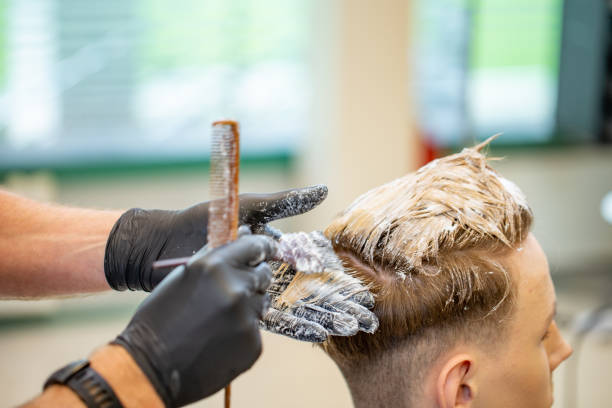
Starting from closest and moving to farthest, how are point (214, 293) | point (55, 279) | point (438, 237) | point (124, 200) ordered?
point (214, 293) → point (438, 237) → point (55, 279) → point (124, 200)

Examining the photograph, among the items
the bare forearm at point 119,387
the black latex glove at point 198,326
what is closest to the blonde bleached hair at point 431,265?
the black latex glove at point 198,326

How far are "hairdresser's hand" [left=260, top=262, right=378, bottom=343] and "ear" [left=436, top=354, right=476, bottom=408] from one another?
172mm

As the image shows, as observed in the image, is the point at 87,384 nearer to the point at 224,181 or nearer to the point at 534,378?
the point at 224,181

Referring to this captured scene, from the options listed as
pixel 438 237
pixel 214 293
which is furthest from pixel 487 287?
pixel 214 293

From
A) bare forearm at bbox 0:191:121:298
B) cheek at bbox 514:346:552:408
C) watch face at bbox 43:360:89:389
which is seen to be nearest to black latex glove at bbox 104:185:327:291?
bare forearm at bbox 0:191:121:298

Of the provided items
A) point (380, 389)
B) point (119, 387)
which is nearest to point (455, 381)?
point (380, 389)

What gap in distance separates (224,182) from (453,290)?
1.61 ft

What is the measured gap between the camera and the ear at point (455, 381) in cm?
116

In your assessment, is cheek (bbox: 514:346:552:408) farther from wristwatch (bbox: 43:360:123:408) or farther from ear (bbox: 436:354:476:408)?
wristwatch (bbox: 43:360:123:408)

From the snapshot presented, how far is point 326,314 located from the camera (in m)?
1.14

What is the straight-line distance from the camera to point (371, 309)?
1.18 metres

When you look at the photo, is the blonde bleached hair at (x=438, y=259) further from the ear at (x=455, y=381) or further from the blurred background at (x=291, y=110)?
the blurred background at (x=291, y=110)

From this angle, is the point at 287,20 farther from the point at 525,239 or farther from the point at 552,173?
the point at 525,239

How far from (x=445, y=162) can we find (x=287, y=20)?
315cm
